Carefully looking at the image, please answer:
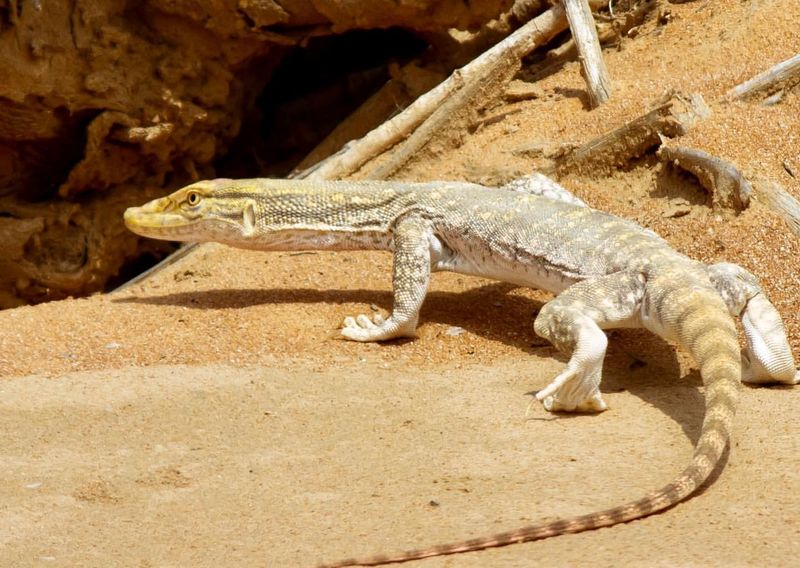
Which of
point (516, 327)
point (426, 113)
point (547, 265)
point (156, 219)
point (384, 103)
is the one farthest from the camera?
point (384, 103)

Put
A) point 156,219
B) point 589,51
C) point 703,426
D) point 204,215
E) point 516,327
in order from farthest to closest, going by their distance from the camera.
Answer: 1. point 589,51
2. point 156,219
3. point 204,215
4. point 516,327
5. point 703,426

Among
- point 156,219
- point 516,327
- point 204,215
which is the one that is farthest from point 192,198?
point 516,327

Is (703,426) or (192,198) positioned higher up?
(192,198)

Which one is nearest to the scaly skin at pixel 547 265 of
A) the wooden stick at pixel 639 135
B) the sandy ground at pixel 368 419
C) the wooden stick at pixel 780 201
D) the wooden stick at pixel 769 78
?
the sandy ground at pixel 368 419

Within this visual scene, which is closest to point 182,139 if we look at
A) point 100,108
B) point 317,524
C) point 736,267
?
point 100,108

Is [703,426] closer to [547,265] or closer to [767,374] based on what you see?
[767,374]

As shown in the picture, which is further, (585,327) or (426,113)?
(426,113)

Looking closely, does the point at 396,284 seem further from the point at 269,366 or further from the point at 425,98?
the point at 425,98
